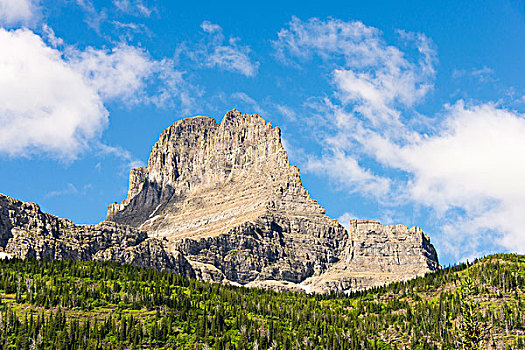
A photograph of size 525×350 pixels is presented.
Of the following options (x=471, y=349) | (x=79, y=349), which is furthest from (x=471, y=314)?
(x=79, y=349)

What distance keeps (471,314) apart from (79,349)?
147580 mm

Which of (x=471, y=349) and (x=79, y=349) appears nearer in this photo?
(x=471, y=349)

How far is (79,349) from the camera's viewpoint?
648 feet

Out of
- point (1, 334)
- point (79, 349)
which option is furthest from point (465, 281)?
point (1, 334)

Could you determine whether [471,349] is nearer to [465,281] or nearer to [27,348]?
[465,281]

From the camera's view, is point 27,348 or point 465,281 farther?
point 27,348

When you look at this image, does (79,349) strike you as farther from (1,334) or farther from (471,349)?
(471,349)

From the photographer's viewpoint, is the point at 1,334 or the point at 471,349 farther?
the point at 1,334

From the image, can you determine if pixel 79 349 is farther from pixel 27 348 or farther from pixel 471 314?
pixel 471 314

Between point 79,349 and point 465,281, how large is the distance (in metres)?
146

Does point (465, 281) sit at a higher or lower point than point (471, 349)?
higher

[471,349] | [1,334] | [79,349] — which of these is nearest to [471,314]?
[471,349]

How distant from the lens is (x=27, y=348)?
193 meters

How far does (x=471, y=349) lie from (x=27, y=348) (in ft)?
493
